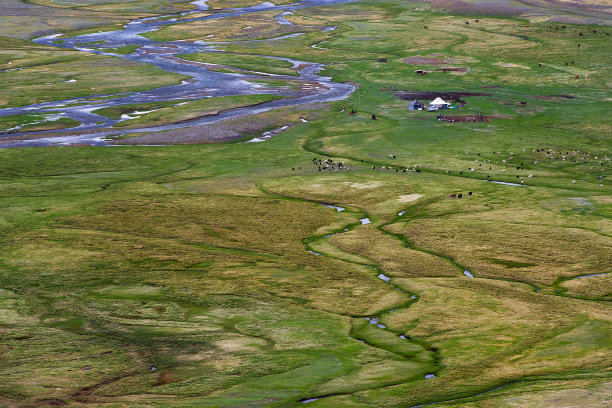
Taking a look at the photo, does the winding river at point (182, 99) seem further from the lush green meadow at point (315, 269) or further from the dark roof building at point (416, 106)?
the dark roof building at point (416, 106)

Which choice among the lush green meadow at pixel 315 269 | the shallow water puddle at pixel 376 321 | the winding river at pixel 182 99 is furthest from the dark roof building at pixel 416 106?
the shallow water puddle at pixel 376 321

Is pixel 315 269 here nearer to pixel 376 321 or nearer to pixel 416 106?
pixel 376 321

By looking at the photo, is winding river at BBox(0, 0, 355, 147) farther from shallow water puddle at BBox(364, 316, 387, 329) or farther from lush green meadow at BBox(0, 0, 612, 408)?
shallow water puddle at BBox(364, 316, 387, 329)

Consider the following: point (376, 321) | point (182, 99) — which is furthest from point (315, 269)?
point (182, 99)

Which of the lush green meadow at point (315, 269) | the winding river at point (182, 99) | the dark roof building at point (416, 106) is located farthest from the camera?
the dark roof building at point (416, 106)

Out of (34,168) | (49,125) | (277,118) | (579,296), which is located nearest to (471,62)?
(277,118)

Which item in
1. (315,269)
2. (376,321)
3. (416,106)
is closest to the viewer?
(376,321)

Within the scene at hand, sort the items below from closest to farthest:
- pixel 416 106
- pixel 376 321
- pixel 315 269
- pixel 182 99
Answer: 1. pixel 376 321
2. pixel 315 269
3. pixel 416 106
4. pixel 182 99

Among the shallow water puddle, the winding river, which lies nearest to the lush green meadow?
the shallow water puddle
